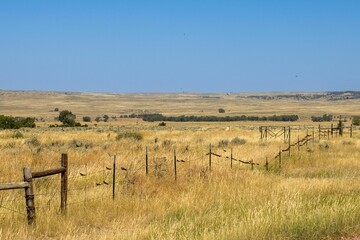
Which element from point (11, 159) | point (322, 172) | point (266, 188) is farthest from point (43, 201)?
point (322, 172)

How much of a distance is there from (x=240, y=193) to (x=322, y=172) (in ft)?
23.6

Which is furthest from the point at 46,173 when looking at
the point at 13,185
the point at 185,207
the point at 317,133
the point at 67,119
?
the point at 67,119

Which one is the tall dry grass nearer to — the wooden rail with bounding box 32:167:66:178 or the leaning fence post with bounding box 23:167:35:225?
the leaning fence post with bounding box 23:167:35:225

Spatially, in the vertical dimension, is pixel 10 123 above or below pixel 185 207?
below

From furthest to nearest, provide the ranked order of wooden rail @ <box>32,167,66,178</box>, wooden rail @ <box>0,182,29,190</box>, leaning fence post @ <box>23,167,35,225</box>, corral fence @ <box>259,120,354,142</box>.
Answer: corral fence @ <box>259,120,354,142</box>, wooden rail @ <box>32,167,66,178</box>, leaning fence post @ <box>23,167,35,225</box>, wooden rail @ <box>0,182,29,190</box>

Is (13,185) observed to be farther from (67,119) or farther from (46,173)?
(67,119)

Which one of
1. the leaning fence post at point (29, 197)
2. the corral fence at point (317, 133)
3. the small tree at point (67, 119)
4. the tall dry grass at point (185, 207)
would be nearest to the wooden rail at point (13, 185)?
the leaning fence post at point (29, 197)

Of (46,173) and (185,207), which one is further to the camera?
(185,207)

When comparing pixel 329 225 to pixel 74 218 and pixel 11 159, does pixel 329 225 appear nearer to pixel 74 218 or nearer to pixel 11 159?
pixel 74 218

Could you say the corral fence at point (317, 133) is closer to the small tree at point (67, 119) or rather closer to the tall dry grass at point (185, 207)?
the tall dry grass at point (185, 207)

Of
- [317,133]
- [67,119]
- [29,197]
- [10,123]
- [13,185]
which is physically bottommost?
[67,119]

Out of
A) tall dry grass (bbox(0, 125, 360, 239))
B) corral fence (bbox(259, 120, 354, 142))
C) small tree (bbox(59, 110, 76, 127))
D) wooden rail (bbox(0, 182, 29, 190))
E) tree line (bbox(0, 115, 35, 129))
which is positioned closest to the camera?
wooden rail (bbox(0, 182, 29, 190))

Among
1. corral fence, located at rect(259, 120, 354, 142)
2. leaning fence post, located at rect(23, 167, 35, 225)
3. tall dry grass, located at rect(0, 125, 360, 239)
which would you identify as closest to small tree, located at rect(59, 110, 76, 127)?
corral fence, located at rect(259, 120, 354, 142)

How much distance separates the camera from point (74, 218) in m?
10.7
